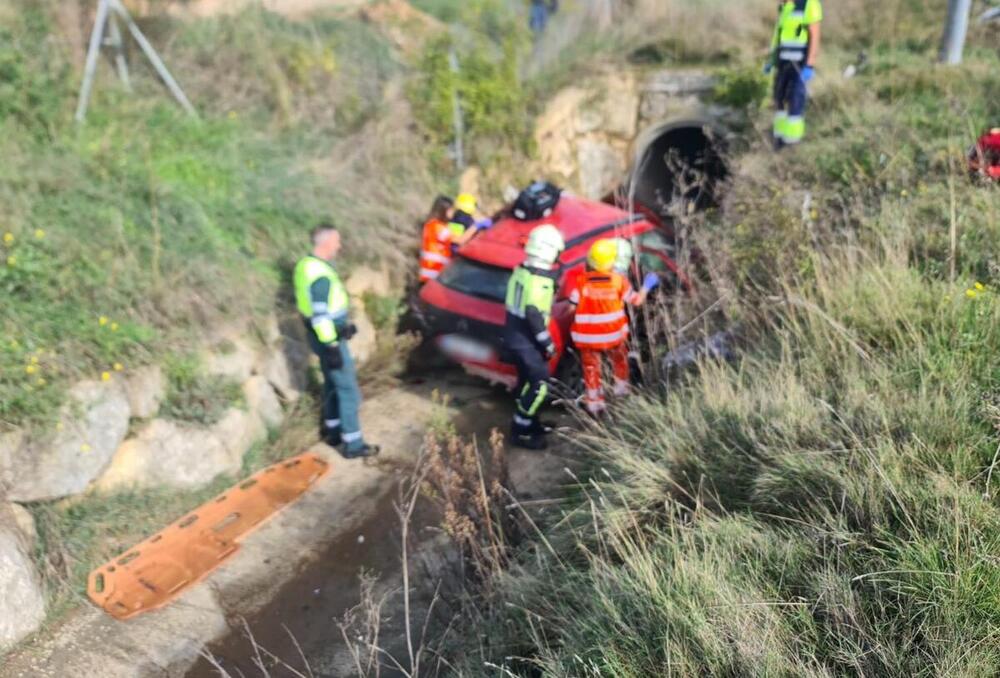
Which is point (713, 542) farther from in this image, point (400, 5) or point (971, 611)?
point (400, 5)

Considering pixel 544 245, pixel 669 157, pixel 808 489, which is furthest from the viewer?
pixel 669 157

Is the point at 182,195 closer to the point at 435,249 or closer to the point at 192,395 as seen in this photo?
the point at 192,395

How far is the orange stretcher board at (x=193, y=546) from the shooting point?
196 inches

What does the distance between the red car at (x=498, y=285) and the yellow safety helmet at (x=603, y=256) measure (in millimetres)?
485

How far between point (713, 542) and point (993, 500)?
43.3 inches

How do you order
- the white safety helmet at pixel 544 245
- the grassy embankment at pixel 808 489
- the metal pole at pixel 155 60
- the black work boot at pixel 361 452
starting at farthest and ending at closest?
1. the metal pole at pixel 155 60
2. the black work boot at pixel 361 452
3. the white safety helmet at pixel 544 245
4. the grassy embankment at pixel 808 489

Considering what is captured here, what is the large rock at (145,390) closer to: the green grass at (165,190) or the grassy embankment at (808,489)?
the green grass at (165,190)

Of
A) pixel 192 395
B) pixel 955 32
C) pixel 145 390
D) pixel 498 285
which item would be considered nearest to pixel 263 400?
pixel 192 395

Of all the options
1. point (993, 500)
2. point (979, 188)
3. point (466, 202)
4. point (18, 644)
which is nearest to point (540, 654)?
point (993, 500)

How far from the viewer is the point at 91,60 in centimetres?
783

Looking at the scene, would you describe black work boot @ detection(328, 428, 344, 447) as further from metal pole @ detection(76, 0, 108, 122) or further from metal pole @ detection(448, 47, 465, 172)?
metal pole @ detection(448, 47, 465, 172)

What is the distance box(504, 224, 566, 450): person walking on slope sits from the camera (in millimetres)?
6152

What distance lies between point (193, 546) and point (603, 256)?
3.59m

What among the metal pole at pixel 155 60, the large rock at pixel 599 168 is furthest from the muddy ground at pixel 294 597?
the large rock at pixel 599 168
